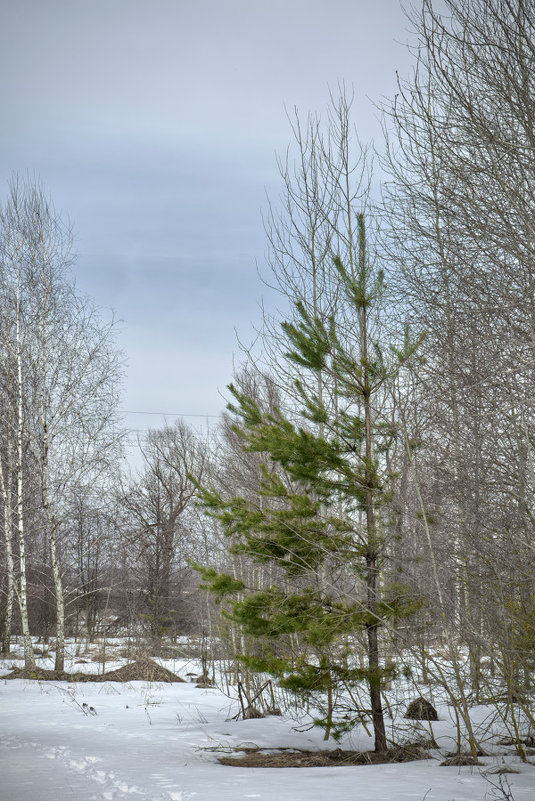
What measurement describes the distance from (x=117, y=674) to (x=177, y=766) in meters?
7.34

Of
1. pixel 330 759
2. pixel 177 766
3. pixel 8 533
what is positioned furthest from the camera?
pixel 8 533

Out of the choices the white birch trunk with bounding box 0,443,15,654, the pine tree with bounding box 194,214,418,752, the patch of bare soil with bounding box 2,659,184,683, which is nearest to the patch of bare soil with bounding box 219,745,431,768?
the pine tree with bounding box 194,214,418,752

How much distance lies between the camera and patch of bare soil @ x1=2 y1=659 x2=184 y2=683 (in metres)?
11.6

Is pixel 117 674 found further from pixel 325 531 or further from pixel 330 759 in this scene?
pixel 325 531

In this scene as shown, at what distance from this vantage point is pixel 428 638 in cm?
601

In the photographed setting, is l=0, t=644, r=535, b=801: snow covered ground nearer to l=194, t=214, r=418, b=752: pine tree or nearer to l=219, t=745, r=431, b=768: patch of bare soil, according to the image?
l=219, t=745, r=431, b=768: patch of bare soil

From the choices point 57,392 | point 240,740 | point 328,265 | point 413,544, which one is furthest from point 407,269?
point 57,392

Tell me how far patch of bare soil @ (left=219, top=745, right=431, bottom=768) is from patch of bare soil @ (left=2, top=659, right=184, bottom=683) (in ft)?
21.9

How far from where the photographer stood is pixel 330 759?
6.01m

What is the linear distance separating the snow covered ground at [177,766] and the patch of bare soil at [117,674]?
8.90ft

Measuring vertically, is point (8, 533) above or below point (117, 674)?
above

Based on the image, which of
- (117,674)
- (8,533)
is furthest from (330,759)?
(8,533)

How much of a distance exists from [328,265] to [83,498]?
7.67 metres

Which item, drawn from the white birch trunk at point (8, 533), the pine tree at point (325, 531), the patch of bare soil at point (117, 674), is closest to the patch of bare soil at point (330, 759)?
the pine tree at point (325, 531)
